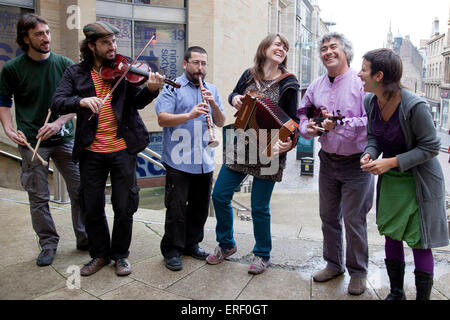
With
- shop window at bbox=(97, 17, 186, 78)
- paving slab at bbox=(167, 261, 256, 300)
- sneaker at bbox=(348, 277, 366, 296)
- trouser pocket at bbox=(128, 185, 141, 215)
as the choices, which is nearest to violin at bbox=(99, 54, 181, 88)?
trouser pocket at bbox=(128, 185, 141, 215)

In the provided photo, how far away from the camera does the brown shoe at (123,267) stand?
11.4ft

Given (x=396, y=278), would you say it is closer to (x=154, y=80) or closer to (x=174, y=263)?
(x=174, y=263)

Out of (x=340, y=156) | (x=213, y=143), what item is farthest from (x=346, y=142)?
(x=213, y=143)

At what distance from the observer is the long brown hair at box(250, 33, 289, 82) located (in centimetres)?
354

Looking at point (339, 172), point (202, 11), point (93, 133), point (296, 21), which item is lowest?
point (339, 172)

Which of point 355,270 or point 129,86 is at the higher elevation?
point 129,86

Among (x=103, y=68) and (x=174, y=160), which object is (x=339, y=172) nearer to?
(x=174, y=160)

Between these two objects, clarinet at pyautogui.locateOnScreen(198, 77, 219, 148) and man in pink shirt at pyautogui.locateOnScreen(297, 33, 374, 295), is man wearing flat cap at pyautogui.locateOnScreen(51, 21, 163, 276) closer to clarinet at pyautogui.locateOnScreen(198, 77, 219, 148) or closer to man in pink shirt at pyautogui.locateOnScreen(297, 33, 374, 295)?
clarinet at pyautogui.locateOnScreen(198, 77, 219, 148)

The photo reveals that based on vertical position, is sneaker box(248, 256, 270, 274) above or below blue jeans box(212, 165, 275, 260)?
below

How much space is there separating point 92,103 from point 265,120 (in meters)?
1.37

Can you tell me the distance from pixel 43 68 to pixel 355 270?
317 cm

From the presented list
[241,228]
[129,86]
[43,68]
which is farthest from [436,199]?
[43,68]

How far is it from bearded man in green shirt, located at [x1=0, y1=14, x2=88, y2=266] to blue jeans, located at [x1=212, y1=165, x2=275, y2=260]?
122 cm
